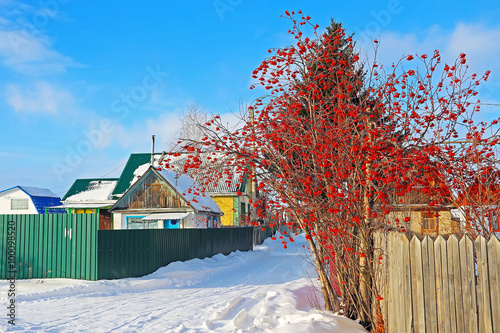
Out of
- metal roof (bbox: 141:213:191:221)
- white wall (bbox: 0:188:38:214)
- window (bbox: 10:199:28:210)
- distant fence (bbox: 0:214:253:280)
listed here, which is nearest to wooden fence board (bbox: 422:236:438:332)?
distant fence (bbox: 0:214:253:280)

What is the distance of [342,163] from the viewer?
22.9 ft

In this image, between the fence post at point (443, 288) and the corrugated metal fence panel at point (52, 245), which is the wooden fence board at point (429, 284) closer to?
the fence post at point (443, 288)

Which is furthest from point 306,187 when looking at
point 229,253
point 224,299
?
point 229,253

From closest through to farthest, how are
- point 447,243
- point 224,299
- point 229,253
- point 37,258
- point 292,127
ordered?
point 447,243 < point 292,127 < point 224,299 < point 37,258 < point 229,253

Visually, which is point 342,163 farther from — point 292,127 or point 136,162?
point 136,162

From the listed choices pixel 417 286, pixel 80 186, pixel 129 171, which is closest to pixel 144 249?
pixel 417 286

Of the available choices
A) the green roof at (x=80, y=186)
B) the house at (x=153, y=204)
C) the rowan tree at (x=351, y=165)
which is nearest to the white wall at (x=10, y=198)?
the green roof at (x=80, y=186)

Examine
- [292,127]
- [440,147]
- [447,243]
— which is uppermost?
[292,127]

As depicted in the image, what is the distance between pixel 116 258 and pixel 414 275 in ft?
36.4

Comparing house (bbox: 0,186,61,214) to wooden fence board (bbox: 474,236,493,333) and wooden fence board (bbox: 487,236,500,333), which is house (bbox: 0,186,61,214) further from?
wooden fence board (bbox: 487,236,500,333)

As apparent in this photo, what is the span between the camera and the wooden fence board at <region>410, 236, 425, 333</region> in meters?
5.90

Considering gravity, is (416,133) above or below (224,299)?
above

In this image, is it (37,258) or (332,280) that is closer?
(332,280)

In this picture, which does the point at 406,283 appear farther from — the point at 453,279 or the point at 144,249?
the point at 144,249
